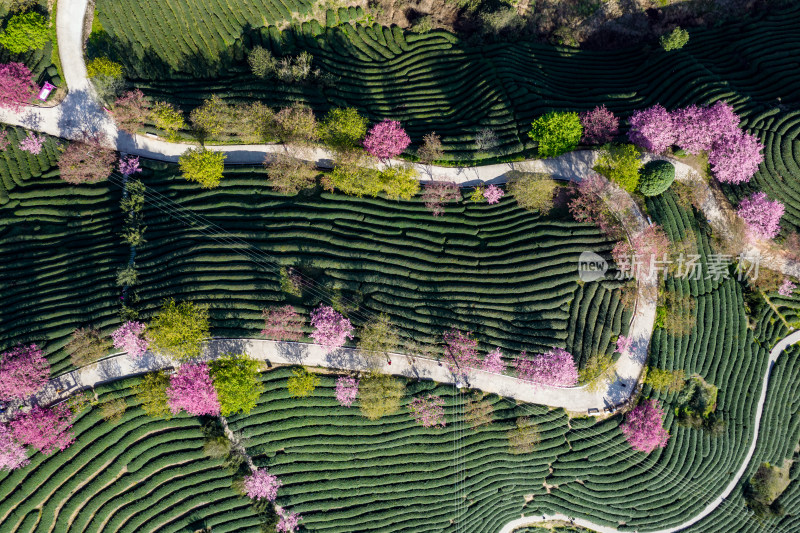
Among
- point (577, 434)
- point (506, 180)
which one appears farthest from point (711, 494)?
point (506, 180)

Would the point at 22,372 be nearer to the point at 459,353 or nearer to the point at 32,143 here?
the point at 32,143

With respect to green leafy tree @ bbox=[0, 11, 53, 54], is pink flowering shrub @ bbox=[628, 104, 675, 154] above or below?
below

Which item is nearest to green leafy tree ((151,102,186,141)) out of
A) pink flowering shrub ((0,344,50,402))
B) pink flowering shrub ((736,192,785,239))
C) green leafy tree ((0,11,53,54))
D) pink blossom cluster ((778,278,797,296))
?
green leafy tree ((0,11,53,54))

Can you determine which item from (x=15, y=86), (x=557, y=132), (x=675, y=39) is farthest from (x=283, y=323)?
(x=675, y=39)

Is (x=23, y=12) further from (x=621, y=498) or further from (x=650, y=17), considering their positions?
(x=621, y=498)

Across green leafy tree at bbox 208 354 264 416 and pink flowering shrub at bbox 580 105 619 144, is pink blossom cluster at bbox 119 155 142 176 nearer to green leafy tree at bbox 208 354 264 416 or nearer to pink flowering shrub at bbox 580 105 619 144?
green leafy tree at bbox 208 354 264 416

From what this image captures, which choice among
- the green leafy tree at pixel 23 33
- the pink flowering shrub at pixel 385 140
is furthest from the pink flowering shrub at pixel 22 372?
the pink flowering shrub at pixel 385 140
